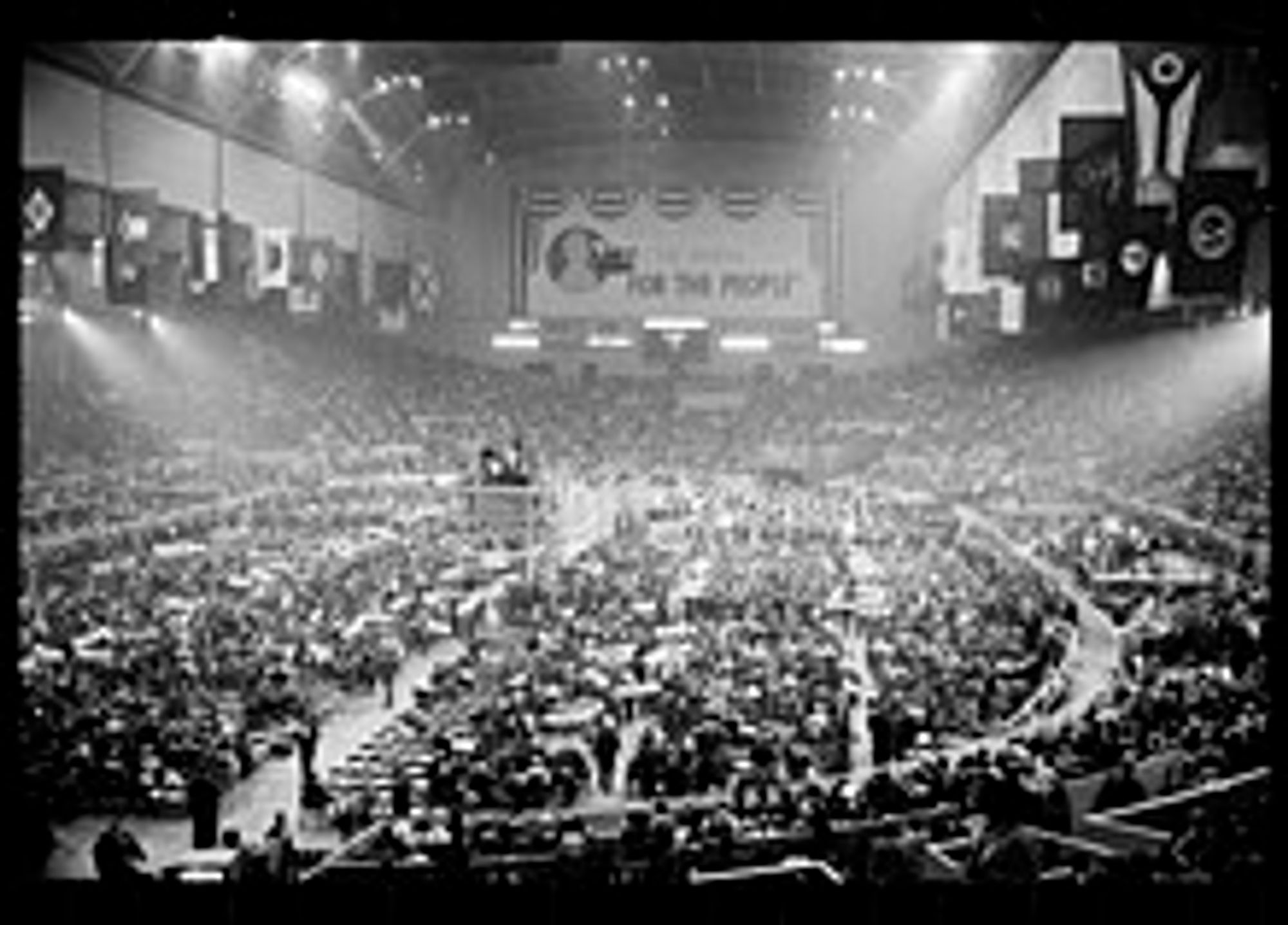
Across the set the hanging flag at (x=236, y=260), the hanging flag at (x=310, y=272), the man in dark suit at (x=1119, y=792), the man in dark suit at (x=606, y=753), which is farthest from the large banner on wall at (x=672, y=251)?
the man in dark suit at (x=1119, y=792)

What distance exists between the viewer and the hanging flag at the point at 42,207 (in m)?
10.0

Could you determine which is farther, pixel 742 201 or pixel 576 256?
pixel 742 201

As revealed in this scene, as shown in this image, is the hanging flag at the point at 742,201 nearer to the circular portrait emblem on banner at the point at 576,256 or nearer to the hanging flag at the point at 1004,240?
the circular portrait emblem on banner at the point at 576,256

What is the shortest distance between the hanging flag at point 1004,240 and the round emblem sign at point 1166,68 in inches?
42.5

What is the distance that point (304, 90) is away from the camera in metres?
10.4

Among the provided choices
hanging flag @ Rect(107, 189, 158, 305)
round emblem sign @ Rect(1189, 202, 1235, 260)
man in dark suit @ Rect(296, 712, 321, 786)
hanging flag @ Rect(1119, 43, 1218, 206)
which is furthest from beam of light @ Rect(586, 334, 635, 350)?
round emblem sign @ Rect(1189, 202, 1235, 260)

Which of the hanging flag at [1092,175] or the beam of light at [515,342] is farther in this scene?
the beam of light at [515,342]

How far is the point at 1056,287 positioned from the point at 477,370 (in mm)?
3293

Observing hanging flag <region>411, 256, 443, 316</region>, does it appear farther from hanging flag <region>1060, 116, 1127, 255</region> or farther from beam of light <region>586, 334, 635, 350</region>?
hanging flag <region>1060, 116, 1127, 255</region>

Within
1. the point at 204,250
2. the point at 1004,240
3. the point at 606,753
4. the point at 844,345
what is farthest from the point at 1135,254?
the point at 204,250

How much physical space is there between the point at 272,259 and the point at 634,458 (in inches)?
93.0

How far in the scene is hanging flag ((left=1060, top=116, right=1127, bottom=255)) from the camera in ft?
33.5

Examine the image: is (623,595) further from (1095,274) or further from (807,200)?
(1095,274)

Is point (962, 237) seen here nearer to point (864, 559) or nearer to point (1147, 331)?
point (1147, 331)
